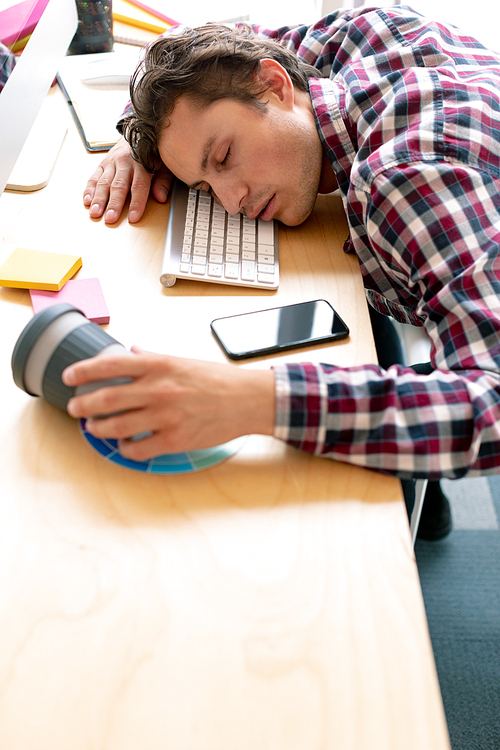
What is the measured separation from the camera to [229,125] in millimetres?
907

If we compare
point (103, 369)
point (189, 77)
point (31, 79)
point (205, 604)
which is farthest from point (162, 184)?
point (205, 604)

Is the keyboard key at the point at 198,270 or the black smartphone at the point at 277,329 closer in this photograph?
the black smartphone at the point at 277,329

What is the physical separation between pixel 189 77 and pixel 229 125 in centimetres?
13

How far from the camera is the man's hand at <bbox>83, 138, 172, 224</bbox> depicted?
0.93 meters

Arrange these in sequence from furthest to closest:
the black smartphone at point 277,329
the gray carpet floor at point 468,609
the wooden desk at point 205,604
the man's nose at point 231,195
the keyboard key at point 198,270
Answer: the gray carpet floor at point 468,609 → the man's nose at point 231,195 → the keyboard key at point 198,270 → the black smartphone at point 277,329 → the wooden desk at point 205,604

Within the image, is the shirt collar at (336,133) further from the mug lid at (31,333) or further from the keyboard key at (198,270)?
the mug lid at (31,333)

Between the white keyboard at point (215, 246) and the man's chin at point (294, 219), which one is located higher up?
the white keyboard at point (215, 246)

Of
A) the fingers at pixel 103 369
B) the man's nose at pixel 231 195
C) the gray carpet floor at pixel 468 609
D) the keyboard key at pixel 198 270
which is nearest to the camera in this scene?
the fingers at pixel 103 369

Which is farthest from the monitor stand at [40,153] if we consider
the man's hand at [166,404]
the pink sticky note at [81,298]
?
the man's hand at [166,404]

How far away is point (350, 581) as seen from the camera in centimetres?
46

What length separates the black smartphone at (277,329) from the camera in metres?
0.67

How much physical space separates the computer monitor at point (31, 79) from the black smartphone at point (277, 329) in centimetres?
42

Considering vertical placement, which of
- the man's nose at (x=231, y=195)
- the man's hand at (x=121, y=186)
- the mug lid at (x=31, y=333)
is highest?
the mug lid at (x=31, y=333)

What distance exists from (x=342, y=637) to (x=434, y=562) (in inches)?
36.5
